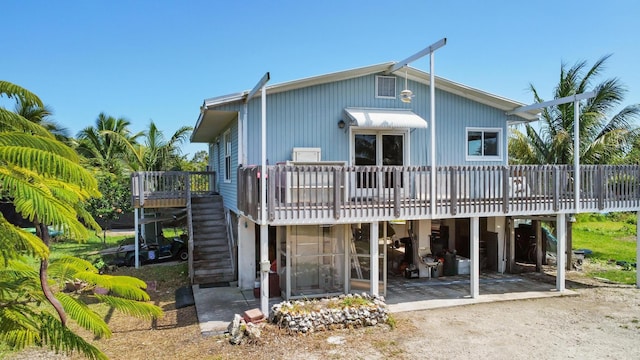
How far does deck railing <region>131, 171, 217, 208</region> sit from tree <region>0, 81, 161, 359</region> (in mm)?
10122

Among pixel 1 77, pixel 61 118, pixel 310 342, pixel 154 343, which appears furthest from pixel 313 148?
pixel 61 118

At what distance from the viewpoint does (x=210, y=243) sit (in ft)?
41.5

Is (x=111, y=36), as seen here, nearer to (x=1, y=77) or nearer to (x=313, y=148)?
(x=313, y=148)

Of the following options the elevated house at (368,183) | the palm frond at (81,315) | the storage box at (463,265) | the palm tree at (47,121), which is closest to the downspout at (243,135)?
the elevated house at (368,183)

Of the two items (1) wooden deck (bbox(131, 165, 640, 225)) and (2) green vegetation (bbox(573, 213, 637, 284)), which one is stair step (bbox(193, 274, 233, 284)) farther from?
(2) green vegetation (bbox(573, 213, 637, 284))

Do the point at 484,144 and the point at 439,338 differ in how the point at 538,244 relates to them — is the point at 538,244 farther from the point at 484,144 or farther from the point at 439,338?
the point at 439,338

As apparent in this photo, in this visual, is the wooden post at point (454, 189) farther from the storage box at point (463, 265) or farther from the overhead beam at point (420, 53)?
the storage box at point (463, 265)

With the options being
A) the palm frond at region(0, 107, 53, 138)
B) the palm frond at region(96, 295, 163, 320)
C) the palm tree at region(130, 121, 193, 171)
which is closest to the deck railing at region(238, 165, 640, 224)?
the palm frond at region(96, 295, 163, 320)

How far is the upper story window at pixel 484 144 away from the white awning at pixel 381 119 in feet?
7.21

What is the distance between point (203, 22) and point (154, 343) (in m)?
13.8

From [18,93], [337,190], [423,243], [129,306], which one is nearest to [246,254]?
[337,190]

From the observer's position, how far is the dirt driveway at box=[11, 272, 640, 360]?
6941 millimetres

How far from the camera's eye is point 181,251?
1553cm

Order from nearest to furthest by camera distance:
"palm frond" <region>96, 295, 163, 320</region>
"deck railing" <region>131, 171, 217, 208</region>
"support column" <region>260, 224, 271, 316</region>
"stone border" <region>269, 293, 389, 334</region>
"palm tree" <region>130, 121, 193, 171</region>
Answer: "palm frond" <region>96, 295, 163, 320</region> < "stone border" <region>269, 293, 389, 334</region> < "support column" <region>260, 224, 271, 316</region> < "deck railing" <region>131, 171, 217, 208</region> < "palm tree" <region>130, 121, 193, 171</region>
